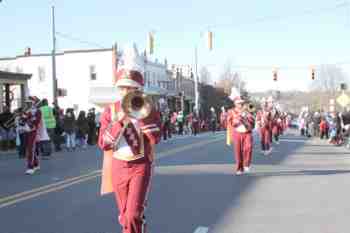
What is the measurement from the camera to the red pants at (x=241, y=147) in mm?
13533

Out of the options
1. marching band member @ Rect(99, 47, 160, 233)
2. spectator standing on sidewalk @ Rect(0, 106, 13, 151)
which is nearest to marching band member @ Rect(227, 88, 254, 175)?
marching band member @ Rect(99, 47, 160, 233)

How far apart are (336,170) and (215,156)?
15.6 ft

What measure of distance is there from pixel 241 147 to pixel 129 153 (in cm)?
814

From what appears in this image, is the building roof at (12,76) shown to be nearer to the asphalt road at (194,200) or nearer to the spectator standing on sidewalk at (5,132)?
the spectator standing on sidewalk at (5,132)

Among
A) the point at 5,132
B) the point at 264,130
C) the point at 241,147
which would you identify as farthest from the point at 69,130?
the point at 241,147

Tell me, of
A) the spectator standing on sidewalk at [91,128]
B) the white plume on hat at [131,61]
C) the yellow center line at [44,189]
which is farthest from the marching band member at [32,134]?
the spectator standing on sidewalk at [91,128]

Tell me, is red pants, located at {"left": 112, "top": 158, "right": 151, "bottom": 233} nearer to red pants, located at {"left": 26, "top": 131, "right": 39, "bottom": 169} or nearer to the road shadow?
the road shadow

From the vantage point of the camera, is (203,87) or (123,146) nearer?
(123,146)

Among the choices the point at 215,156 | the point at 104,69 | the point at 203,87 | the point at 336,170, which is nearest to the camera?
the point at 336,170

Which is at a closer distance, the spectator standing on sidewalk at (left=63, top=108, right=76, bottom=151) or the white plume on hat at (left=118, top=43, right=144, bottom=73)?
the white plume on hat at (left=118, top=43, right=144, bottom=73)

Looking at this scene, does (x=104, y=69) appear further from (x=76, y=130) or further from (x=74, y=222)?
(x=74, y=222)

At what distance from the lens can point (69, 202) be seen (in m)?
9.41

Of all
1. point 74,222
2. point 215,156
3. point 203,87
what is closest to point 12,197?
point 74,222

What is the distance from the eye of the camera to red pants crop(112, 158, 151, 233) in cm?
551
